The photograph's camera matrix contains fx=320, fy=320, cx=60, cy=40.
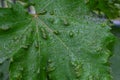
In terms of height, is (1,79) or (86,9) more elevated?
(86,9)

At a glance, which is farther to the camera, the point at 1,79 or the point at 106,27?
the point at 1,79

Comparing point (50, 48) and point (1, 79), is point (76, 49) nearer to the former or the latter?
point (50, 48)

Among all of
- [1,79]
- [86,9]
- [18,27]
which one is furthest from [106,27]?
[1,79]

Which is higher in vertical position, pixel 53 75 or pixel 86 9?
pixel 86 9

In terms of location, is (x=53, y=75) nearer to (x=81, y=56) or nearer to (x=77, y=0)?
(x=81, y=56)

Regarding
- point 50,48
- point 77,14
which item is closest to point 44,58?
point 50,48

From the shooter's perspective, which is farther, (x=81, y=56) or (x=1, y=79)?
(x=1, y=79)
